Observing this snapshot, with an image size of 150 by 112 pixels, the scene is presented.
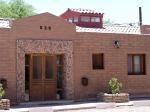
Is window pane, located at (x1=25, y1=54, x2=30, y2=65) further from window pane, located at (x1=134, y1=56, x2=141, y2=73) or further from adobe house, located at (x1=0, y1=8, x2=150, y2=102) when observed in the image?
window pane, located at (x1=134, y1=56, x2=141, y2=73)

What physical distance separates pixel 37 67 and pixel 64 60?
1.49m

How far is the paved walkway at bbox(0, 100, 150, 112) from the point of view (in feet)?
64.1

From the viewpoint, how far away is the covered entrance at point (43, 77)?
22.2 meters

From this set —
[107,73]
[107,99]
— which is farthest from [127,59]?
[107,99]

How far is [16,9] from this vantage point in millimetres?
59938

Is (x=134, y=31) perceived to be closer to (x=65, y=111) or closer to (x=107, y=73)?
(x=107, y=73)

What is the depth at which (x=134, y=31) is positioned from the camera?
27.3 m

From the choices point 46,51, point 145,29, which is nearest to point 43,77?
point 46,51

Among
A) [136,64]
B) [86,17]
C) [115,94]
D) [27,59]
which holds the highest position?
[86,17]

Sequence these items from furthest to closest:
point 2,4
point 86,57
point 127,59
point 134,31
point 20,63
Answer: point 2,4, point 134,31, point 127,59, point 86,57, point 20,63

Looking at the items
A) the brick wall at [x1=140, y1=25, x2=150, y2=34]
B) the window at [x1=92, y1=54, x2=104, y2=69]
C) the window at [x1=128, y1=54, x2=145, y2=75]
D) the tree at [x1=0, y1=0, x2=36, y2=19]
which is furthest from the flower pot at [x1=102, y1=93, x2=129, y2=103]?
the tree at [x1=0, y1=0, x2=36, y2=19]

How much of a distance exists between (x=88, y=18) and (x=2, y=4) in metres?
35.3

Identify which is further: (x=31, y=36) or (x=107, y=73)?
(x=107, y=73)

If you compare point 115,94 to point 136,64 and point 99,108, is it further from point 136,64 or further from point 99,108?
point 136,64
